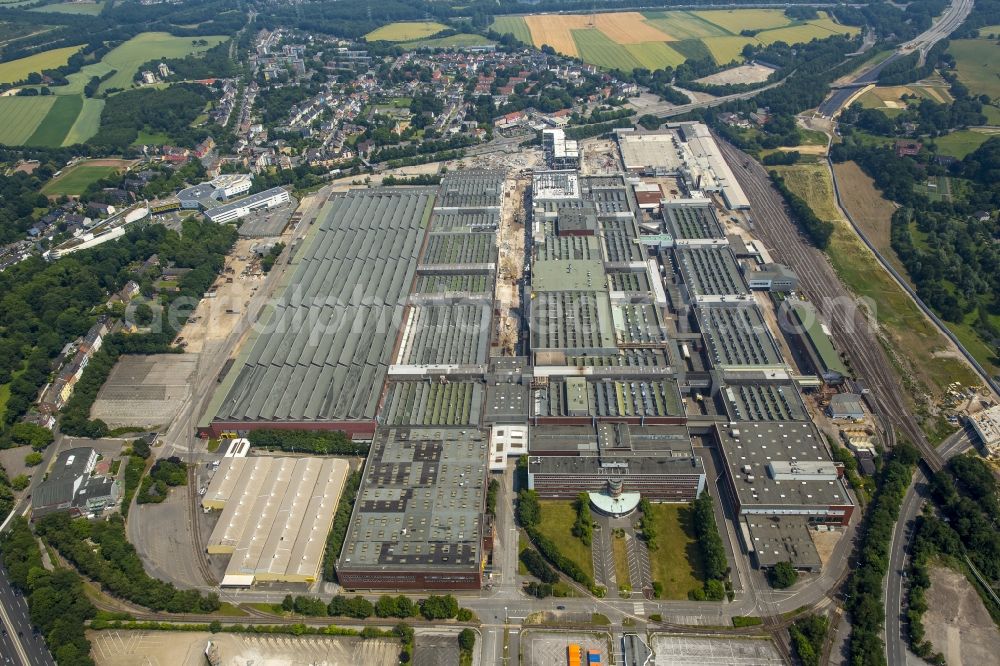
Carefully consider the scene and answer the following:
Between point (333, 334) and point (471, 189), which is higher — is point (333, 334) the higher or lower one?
the lower one

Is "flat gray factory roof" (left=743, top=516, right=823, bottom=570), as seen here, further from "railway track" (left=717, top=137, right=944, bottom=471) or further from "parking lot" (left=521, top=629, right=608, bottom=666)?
"railway track" (left=717, top=137, right=944, bottom=471)

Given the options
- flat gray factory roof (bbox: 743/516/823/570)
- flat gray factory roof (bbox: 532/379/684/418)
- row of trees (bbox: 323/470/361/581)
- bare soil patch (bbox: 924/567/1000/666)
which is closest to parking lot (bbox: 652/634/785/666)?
flat gray factory roof (bbox: 743/516/823/570)

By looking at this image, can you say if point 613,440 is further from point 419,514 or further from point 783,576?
point 419,514

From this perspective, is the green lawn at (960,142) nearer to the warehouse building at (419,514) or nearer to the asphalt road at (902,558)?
the asphalt road at (902,558)

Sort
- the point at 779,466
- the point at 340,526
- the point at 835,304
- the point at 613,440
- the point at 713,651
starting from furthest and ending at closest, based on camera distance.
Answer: the point at 835,304 → the point at 613,440 → the point at 779,466 → the point at 340,526 → the point at 713,651

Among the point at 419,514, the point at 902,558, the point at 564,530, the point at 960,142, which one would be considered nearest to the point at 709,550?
the point at 564,530

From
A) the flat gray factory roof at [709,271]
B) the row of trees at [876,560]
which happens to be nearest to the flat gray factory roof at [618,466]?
the row of trees at [876,560]
